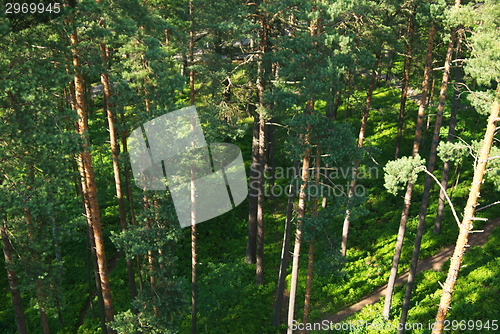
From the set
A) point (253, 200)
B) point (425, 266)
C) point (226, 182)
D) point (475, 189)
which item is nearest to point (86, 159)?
point (475, 189)

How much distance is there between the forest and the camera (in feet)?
27.6

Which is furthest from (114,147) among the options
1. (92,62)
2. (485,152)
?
(485,152)

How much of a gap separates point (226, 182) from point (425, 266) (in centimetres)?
1197

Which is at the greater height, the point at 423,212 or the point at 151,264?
the point at 423,212

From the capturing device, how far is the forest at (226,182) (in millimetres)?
8406

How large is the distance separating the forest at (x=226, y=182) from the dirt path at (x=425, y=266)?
8cm

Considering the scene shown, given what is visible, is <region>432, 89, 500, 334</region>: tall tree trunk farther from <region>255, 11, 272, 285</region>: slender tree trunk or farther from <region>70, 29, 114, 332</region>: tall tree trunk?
<region>70, 29, 114, 332</region>: tall tree trunk

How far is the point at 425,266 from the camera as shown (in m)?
17.5

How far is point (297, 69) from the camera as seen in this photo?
1159cm

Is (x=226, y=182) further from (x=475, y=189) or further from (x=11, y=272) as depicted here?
(x=475, y=189)

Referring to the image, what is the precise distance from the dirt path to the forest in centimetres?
8

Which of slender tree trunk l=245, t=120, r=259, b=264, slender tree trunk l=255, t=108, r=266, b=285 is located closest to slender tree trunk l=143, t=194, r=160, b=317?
slender tree trunk l=255, t=108, r=266, b=285

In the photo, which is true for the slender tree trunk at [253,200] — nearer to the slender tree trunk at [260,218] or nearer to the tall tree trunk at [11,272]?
the slender tree trunk at [260,218]

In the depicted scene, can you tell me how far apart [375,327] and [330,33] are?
11.5 metres
